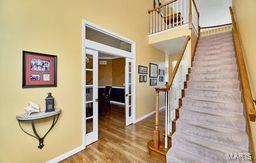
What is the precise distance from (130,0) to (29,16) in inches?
115

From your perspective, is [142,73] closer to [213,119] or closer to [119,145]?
[119,145]

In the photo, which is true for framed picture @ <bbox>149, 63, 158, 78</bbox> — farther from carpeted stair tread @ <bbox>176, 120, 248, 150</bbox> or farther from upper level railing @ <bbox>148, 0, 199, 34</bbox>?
carpeted stair tread @ <bbox>176, 120, 248, 150</bbox>

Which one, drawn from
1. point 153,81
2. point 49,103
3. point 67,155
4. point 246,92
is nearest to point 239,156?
point 246,92

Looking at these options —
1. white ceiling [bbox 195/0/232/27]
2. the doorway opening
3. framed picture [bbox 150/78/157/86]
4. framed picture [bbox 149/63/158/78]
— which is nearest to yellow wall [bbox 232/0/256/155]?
the doorway opening

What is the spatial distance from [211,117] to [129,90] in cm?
227

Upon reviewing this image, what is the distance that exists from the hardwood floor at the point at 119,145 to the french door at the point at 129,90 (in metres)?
0.29

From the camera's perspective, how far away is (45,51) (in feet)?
6.71

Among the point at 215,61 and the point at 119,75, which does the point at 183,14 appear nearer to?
the point at 215,61

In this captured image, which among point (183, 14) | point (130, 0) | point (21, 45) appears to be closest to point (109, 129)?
point (21, 45)

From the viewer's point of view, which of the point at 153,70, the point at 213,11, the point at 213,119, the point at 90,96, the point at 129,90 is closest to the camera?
the point at 213,119

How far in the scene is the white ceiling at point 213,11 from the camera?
618cm

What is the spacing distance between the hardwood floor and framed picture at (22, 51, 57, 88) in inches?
53.7

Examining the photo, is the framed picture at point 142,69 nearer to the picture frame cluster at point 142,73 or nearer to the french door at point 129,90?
the picture frame cluster at point 142,73

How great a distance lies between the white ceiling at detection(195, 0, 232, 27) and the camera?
20.3ft
